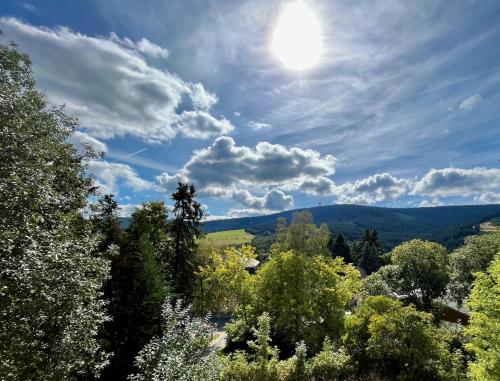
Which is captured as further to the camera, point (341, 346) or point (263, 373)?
point (341, 346)

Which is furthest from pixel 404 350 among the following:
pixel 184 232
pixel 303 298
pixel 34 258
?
pixel 184 232

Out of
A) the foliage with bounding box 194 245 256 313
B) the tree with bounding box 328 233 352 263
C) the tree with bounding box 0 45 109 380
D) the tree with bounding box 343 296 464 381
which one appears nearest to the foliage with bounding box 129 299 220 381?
the tree with bounding box 0 45 109 380

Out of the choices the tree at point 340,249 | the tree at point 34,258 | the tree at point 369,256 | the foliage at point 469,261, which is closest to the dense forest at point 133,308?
the tree at point 34,258

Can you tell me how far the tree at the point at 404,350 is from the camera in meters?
16.0

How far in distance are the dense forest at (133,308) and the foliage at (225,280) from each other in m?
0.27

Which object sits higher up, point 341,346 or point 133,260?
point 133,260

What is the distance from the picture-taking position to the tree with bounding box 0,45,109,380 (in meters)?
9.91

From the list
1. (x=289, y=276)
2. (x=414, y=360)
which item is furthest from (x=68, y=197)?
(x=414, y=360)

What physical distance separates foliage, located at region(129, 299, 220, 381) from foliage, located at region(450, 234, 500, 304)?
4092 centimetres

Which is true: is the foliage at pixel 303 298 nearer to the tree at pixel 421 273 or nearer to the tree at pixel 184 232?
the tree at pixel 184 232

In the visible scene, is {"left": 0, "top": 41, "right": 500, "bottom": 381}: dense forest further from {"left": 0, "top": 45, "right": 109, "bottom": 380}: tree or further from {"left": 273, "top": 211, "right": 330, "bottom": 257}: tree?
{"left": 273, "top": 211, "right": 330, "bottom": 257}: tree

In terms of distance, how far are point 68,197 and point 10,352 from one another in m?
6.99

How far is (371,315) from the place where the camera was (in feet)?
61.1

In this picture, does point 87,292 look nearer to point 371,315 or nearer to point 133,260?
point 133,260
